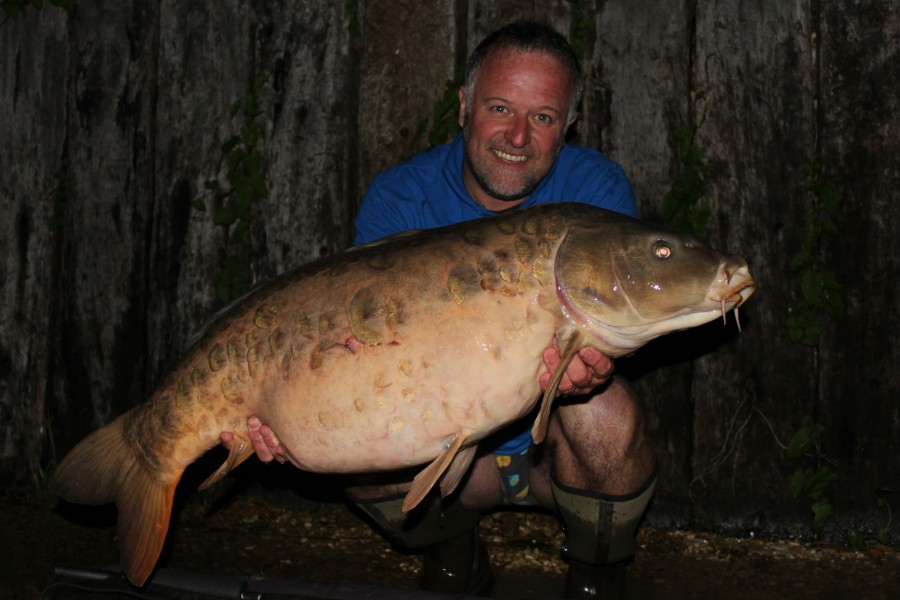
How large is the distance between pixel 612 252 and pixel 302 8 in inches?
74.7

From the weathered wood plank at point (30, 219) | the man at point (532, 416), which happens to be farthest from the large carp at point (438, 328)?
the weathered wood plank at point (30, 219)

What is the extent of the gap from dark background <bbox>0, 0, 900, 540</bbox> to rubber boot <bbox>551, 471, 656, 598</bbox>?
23.1 inches

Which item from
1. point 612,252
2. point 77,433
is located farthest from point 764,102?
point 77,433

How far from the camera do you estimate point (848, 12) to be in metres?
3.17

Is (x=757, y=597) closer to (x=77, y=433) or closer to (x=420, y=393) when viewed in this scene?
(x=420, y=393)

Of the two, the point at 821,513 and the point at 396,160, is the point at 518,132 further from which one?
the point at 821,513

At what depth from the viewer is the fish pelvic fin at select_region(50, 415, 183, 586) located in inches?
99.0

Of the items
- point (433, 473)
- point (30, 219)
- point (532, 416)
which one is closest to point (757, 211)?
point (532, 416)

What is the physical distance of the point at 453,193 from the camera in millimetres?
3107

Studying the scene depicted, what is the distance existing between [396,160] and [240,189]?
599 millimetres

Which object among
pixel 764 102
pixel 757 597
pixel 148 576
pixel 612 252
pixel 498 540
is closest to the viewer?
pixel 612 252

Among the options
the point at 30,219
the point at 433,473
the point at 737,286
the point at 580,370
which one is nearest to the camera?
the point at 737,286

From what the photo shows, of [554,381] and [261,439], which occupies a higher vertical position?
[554,381]

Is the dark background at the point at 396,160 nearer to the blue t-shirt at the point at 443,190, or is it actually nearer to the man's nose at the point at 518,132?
the blue t-shirt at the point at 443,190
